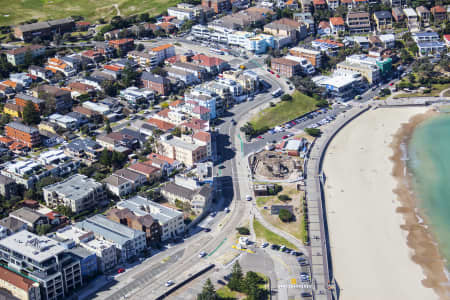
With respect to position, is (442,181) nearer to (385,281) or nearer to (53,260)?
(385,281)

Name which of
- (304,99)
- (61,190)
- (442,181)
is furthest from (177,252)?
(304,99)

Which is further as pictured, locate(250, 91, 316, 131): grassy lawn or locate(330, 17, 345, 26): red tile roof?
locate(330, 17, 345, 26): red tile roof

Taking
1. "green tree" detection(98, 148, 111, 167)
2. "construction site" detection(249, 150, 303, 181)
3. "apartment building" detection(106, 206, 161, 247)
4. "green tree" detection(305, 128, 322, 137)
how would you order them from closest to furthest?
"apartment building" detection(106, 206, 161, 247) < "construction site" detection(249, 150, 303, 181) < "green tree" detection(98, 148, 111, 167) < "green tree" detection(305, 128, 322, 137)

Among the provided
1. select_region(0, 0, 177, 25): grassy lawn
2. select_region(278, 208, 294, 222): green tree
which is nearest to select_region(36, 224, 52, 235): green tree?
select_region(278, 208, 294, 222): green tree

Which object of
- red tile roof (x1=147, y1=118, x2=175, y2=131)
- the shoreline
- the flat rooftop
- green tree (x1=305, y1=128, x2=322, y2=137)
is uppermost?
the flat rooftop

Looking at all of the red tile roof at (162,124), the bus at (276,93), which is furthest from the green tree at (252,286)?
the bus at (276,93)

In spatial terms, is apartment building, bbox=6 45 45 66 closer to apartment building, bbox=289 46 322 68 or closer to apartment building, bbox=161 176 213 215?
apartment building, bbox=289 46 322 68

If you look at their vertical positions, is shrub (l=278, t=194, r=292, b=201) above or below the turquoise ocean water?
above

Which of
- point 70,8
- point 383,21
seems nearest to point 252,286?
point 383,21
